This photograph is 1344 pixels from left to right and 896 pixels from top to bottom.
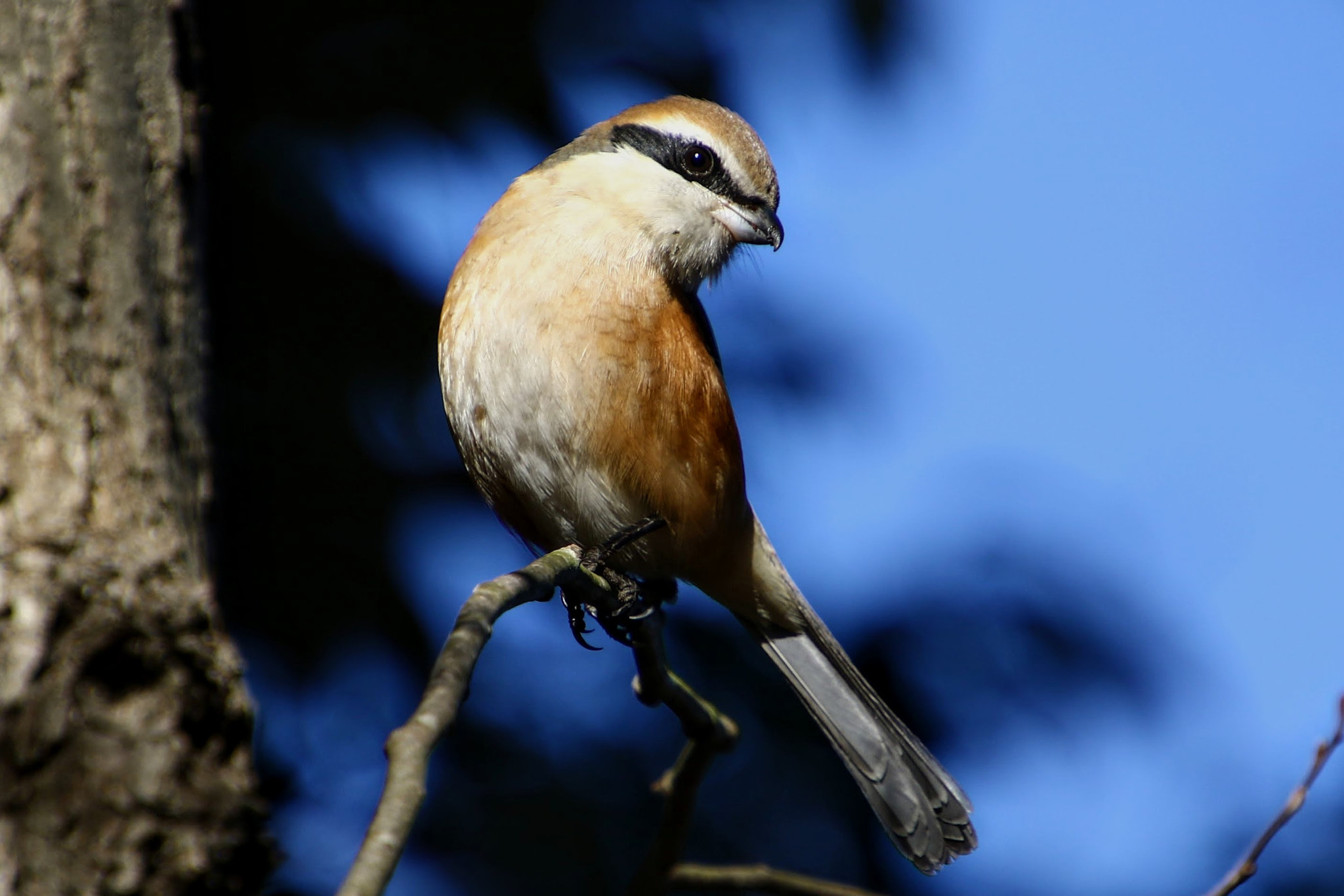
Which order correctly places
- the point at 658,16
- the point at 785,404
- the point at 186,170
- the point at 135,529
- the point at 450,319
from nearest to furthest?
the point at 135,529 < the point at 186,170 < the point at 450,319 < the point at 658,16 < the point at 785,404

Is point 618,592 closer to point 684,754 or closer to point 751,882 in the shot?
point 684,754

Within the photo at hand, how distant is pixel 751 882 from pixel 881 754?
0.95m

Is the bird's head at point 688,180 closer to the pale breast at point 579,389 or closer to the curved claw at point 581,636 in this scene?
the pale breast at point 579,389

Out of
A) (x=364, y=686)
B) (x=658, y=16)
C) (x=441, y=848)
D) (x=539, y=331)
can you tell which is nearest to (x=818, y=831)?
(x=441, y=848)

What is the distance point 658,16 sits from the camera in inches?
159

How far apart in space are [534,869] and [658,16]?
2.82 meters

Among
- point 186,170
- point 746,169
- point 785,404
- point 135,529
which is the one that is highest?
point 746,169

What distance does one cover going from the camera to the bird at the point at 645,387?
2.95m

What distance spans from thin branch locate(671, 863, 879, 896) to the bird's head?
152 centimetres

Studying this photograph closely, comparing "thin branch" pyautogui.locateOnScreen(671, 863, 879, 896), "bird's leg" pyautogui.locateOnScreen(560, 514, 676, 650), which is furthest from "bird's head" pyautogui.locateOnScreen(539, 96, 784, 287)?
"thin branch" pyautogui.locateOnScreen(671, 863, 879, 896)

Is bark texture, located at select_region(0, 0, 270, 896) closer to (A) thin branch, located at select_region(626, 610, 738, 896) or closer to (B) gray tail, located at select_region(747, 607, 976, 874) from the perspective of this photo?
(A) thin branch, located at select_region(626, 610, 738, 896)

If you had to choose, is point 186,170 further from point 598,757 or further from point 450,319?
point 598,757

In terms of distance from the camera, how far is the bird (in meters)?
2.95

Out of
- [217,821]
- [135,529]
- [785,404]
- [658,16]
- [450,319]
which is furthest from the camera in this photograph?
[785,404]
